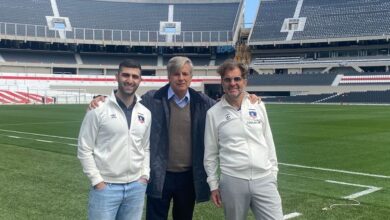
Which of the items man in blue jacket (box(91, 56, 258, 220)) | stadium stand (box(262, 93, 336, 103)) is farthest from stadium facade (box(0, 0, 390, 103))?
man in blue jacket (box(91, 56, 258, 220))

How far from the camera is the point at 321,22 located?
6656cm

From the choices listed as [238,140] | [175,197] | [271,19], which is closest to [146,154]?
[175,197]

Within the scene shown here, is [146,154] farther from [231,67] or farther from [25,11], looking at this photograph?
[25,11]

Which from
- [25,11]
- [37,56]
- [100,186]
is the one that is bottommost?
[100,186]

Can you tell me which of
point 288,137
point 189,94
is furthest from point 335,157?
point 189,94

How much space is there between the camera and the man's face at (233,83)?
12.8ft

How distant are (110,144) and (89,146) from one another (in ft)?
0.56

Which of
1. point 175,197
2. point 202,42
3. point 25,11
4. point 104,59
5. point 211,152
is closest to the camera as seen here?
point 211,152

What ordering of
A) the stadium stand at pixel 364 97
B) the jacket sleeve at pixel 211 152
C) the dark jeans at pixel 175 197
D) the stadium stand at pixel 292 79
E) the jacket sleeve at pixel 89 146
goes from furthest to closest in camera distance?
the stadium stand at pixel 292 79, the stadium stand at pixel 364 97, the dark jeans at pixel 175 197, the jacket sleeve at pixel 211 152, the jacket sleeve at pixel 89 146

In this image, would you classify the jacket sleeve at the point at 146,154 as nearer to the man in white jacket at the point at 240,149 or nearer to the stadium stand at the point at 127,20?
the man in white jacket at the point at 240,149

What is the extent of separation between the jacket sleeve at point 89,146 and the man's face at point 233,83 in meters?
1.11

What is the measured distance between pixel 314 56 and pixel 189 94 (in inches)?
2598

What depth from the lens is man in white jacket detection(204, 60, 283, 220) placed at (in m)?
3.94

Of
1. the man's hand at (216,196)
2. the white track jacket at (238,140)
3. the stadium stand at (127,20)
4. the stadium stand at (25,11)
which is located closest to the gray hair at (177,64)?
the white track jacket at (238,140)
